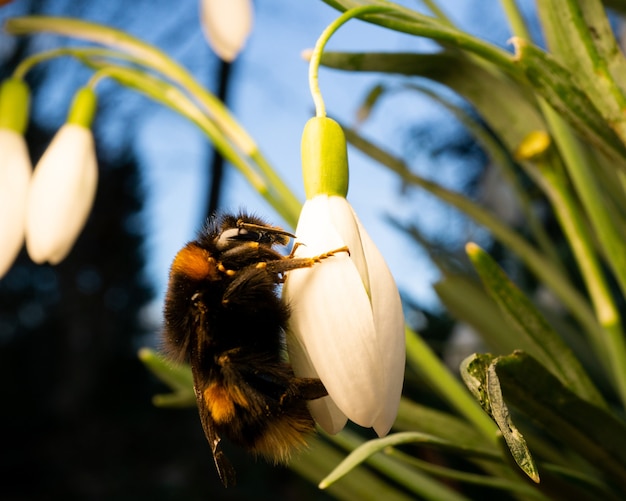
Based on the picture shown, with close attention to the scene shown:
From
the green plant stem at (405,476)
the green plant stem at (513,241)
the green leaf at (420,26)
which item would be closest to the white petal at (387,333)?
the green leaf at (420,26)

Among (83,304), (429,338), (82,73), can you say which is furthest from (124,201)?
(429,338)

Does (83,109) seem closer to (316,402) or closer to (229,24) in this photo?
(229,24)

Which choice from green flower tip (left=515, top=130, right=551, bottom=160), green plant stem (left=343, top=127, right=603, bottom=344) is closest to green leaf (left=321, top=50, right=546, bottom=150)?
green flower tip (left=515, top=130, right=551, bottom=160)

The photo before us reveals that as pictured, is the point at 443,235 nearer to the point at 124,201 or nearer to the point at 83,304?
the point at 83,304

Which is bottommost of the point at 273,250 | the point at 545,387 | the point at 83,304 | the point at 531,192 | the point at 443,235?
the point at 83,304

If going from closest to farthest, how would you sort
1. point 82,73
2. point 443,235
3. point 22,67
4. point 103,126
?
1. point 22,67
2. point 443,235
3. point 82,73
4. point 103,126

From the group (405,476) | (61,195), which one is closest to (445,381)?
(405,476)

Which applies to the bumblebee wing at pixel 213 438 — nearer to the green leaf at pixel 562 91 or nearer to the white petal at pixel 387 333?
the white petal at pixel 387 333
